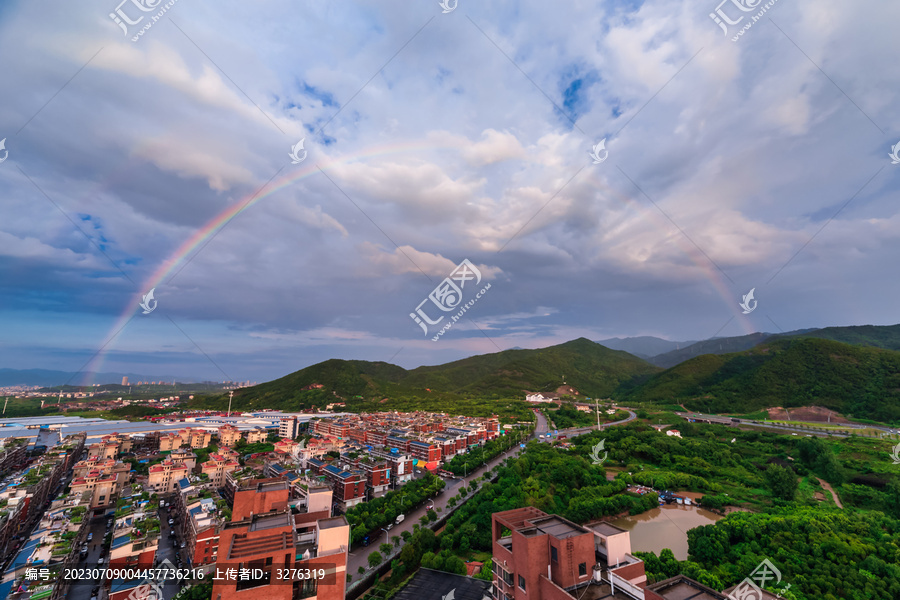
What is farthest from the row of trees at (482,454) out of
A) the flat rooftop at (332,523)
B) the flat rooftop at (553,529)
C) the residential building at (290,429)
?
the residential building at (290,429)

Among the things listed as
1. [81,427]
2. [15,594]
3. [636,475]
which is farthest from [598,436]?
[81,427]

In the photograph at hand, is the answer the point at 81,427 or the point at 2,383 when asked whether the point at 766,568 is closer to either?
the point at 81,427

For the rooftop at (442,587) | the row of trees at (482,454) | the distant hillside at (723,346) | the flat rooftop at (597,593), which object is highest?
the distant hillside at (723,346)

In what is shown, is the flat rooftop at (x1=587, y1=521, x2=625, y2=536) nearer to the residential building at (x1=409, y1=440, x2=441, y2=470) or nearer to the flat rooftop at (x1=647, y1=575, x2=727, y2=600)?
the flat rooftop at (x1=647, y1=575, x2=727, y2=600)

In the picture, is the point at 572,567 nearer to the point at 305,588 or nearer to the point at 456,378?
the point at 305,588

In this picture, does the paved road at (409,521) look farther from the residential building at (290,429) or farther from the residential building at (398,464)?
the residential building at (290,429)

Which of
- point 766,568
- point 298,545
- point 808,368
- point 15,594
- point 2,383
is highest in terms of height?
point 2,383

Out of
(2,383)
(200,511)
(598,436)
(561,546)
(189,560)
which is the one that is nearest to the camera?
(561,546)
